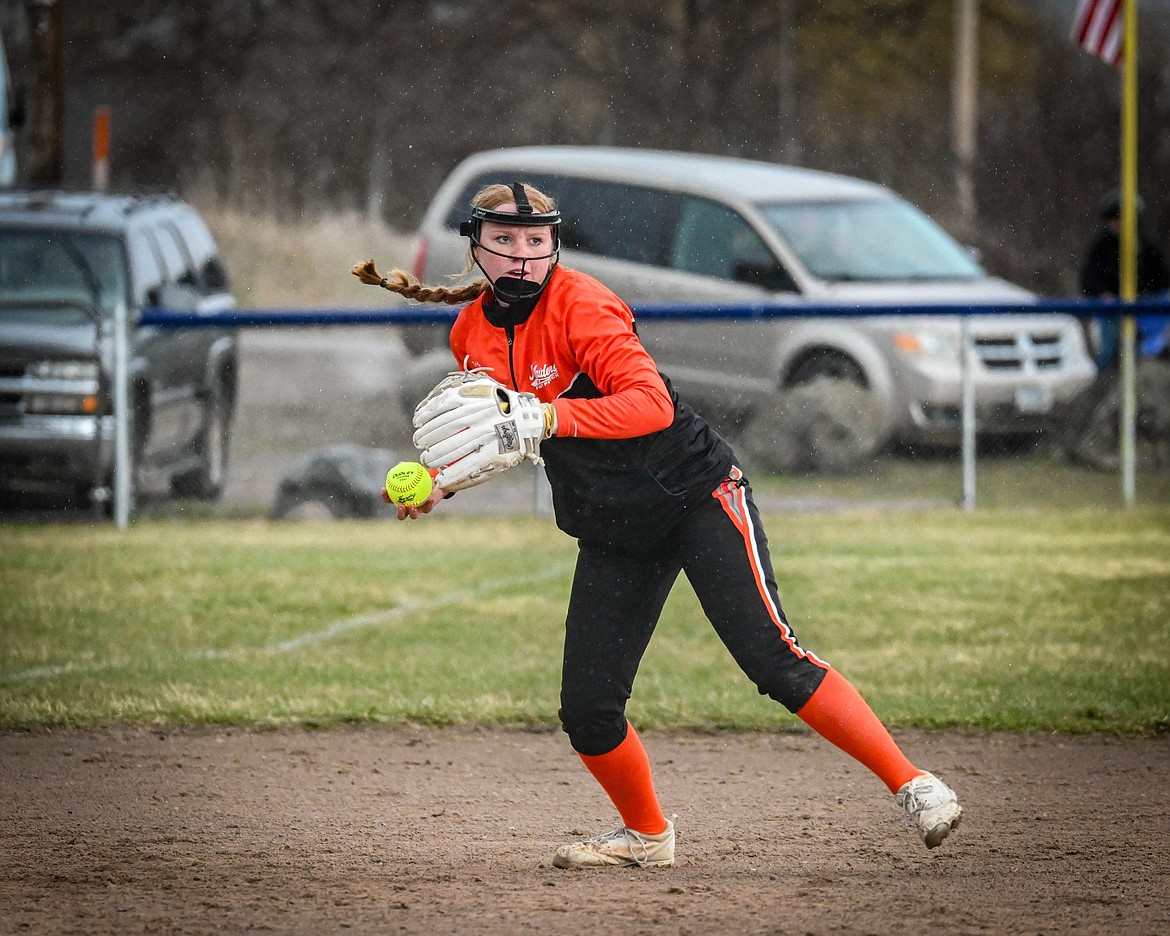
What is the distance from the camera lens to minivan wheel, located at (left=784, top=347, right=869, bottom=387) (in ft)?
35.9

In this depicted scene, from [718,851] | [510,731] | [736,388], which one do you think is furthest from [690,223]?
[718,851]

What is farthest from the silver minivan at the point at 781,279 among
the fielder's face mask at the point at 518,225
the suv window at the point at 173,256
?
the fielder's face mask at the point at 518,225

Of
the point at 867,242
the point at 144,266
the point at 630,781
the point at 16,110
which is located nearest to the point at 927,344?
the point at 867,242

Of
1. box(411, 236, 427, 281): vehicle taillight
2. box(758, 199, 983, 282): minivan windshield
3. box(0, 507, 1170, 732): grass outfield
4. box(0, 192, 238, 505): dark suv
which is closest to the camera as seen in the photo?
box(0, 507, 1170, 732): grass outfield

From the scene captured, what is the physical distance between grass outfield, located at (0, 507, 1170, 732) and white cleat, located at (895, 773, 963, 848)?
7.18 ft

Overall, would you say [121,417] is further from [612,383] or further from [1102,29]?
[1102,29]

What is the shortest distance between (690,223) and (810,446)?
238cm

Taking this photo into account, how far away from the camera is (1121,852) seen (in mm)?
4668

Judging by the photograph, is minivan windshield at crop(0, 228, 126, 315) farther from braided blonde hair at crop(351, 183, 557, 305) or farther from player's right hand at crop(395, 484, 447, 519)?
player's right hand at crop(395, 484, 447, 519)

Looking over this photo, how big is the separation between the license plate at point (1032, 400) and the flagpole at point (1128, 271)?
1.61 feet

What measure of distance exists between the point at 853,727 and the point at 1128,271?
9.05 meters

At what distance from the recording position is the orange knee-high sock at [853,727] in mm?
4285

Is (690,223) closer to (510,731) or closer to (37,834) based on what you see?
(510,731)

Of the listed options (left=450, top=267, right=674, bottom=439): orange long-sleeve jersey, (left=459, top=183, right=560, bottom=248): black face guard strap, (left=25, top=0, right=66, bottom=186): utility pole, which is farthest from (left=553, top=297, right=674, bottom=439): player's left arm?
(left=25, top=0, right=66, bottom=186): utility pole
